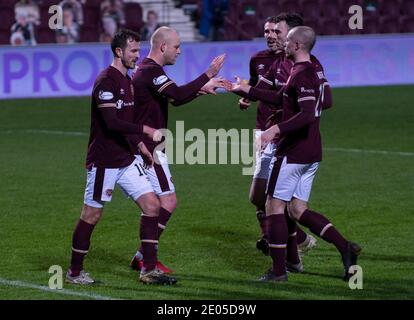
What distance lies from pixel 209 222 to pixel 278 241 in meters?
2.67

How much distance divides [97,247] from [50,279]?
155 cm

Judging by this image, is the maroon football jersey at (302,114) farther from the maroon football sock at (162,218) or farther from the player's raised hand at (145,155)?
the maroon football sock at (162,218)

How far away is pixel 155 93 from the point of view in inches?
356

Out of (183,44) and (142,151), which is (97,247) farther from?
(183,44)

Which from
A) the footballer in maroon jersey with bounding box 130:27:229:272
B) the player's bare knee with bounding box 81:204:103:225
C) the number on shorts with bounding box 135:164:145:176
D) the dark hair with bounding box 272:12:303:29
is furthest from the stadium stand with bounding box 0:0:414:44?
the player's bare knee with bounding box 81:204:103:225

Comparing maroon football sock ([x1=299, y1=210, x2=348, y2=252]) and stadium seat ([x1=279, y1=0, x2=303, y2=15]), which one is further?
stadium seat ([x1=279, y1=0, x2=303, y2=15])

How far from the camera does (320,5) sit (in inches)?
1107

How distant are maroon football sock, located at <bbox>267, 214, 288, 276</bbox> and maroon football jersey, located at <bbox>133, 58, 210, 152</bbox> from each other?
1194 mm

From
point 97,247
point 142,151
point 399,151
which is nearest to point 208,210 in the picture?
point 97,247

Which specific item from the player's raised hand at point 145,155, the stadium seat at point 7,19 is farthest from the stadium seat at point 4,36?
the player's raised hand at point 145,155

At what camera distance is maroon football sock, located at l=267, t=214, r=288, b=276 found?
28.6 ft

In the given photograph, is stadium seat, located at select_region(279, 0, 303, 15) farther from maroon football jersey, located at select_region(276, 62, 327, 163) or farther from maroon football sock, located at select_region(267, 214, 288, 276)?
maroon football sock, located at select_region(267, 214, 288, 276)

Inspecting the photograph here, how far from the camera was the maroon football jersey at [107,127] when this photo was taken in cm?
855

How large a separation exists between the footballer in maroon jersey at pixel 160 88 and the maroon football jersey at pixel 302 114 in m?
0.68
